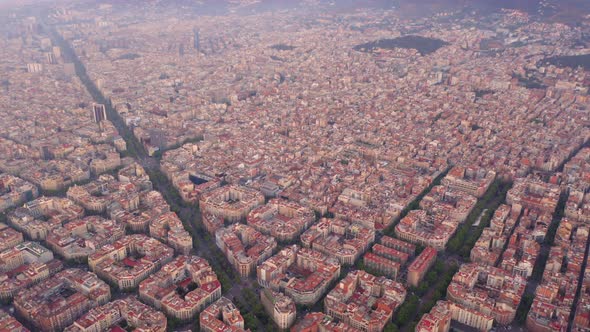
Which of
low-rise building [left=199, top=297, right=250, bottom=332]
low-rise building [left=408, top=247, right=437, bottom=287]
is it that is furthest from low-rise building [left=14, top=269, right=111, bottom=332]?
low-rise building [left=408, top=247, right=437, bottom=287]

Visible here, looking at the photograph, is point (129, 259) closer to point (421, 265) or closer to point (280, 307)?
point (280, 307)

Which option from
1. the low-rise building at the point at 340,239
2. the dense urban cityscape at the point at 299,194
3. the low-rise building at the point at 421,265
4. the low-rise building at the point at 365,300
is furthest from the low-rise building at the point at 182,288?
the low-rise building at the point at 421,265

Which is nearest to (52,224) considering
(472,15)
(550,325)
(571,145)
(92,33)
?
(550,325)

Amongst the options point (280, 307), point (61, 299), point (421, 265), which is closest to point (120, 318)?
point (61, 299)

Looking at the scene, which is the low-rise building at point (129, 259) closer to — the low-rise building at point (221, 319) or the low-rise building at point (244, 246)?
the low-rise building at point (244, 246)

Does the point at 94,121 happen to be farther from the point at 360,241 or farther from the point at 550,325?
the point at 550,325

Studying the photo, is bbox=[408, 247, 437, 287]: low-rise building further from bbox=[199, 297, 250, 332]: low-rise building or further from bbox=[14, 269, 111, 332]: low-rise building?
bbox=[14, 269, 111, 332]: low-rise building

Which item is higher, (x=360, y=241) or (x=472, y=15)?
(x=472, y=15)

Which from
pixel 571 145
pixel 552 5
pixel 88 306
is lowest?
pixel 88 306
